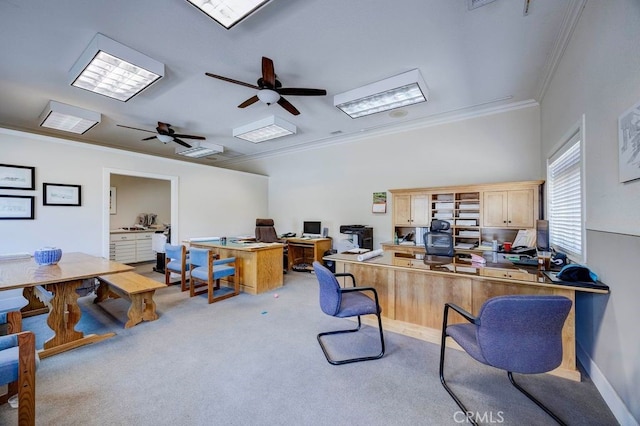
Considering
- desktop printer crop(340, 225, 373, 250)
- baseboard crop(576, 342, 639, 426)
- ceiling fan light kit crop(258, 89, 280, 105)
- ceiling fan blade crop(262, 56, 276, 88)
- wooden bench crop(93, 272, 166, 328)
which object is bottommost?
baseboard crop(576, 342, 639, 426)

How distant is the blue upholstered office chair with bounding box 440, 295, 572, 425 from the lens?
1.42 m

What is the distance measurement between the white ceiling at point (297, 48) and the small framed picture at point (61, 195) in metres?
1.24

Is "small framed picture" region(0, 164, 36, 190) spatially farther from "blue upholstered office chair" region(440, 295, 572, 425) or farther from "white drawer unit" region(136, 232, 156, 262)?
"blue upholstered office chair" region(440, 295, 572, 425)

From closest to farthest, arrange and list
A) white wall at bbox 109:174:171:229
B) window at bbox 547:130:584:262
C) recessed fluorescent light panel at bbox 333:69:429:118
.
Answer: window at bbox 547:130:584:262 → recessed fluorescent light panel at bbox 333:69:429:118 → white wall at bbox 109:174:171:229

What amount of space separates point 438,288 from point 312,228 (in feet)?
12.7

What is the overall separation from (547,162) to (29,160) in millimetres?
7305

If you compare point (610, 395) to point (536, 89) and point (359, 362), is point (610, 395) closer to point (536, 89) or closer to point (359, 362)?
point (359, 362)

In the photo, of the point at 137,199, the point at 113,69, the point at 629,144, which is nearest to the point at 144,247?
the point at 137,199

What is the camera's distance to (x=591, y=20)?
1.94m

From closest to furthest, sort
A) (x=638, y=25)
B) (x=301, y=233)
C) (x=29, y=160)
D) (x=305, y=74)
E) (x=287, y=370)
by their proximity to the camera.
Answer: (x=638, y=25) → (x=287, y=370) → (x=305, y=74) → (x=29, y=160) → (x=301, y=233)

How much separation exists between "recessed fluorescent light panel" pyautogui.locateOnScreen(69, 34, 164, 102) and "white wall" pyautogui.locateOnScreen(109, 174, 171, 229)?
4.64m

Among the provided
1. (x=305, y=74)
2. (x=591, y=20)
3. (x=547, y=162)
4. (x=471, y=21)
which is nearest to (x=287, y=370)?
(x=305, y=74)

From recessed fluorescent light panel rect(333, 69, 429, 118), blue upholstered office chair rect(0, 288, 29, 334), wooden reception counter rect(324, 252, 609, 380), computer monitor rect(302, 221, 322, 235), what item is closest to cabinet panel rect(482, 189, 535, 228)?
wooden reception counter rect(324, 252, 609, 380)

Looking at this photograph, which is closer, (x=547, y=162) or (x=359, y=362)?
(x=359, y=362)
